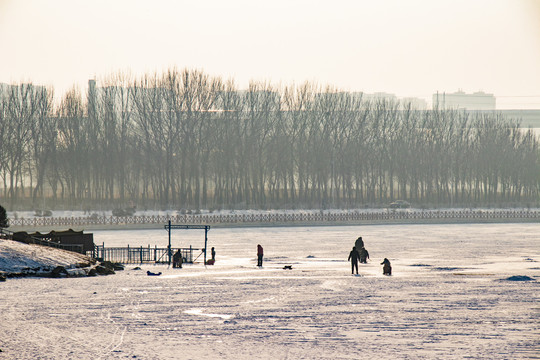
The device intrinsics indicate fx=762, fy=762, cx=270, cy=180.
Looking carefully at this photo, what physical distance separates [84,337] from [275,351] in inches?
190

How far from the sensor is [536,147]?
124 metres

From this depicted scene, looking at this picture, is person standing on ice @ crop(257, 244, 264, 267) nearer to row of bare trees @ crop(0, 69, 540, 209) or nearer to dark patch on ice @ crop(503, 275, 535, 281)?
dark patch on ice @ crop(503, 275, 535, 281)

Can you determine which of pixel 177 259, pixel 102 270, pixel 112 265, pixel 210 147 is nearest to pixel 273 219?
pixel 210 147

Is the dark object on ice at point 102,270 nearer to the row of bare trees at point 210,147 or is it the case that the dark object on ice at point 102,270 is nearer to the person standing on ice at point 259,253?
the person standing on ice at point 259,253

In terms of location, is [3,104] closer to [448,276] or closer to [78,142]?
[78,142]

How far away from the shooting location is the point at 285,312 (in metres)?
22.3

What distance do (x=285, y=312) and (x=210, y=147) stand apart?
77.7 meters

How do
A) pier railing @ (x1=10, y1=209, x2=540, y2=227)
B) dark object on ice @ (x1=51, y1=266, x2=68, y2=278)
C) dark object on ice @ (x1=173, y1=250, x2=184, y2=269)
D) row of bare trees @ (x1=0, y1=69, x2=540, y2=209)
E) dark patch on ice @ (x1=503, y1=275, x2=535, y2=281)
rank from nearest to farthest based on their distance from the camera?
dark patch on ice @ (x1=503, y1=275, x2=535, y2=281), dark object on ice @ (x1=51, y1=266, x2=68, y2=278), dark object on ice @ (x1=173, y1=250, x2=184, y2=269), pier railing @ (x1=10, y1=209, x2=540, y2=227), row of bare trees @ (x1=0, y1=69, x2=540, y2=209)

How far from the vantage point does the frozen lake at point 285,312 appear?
17.3m

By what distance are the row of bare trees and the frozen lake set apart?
5843 cm

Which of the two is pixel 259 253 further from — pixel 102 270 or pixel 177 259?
pixel 102 270

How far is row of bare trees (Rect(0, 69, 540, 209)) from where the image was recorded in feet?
315

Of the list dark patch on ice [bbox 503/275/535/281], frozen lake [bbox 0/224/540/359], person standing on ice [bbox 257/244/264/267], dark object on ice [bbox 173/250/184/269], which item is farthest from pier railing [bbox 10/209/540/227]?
dark patch on ice [bbox 503/275/535/281]

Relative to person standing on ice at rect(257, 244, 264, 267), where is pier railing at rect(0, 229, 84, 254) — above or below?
above
